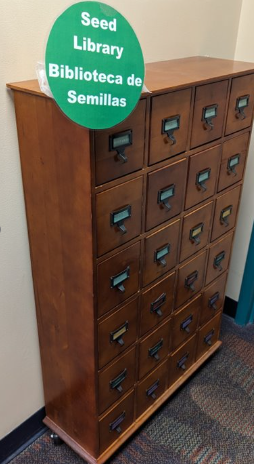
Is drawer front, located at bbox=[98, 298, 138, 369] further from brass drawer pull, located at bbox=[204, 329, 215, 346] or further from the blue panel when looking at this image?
the blue panel

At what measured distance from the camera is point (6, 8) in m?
1.08

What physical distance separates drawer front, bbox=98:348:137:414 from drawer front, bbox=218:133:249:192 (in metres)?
0.73

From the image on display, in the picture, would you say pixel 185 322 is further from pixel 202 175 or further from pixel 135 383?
pixel 202 175

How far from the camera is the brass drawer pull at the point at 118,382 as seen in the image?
1454 mm

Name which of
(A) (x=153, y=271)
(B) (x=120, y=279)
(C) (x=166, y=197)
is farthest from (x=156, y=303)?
(C) (x=166, y=197)

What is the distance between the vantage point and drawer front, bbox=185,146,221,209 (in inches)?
56.0

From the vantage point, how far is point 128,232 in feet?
4.09

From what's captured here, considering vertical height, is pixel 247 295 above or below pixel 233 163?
below

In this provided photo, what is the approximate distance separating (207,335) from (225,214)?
64 cm

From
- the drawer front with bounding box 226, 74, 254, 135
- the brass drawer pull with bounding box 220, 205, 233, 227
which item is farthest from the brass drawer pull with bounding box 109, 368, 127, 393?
the drawer front with bounding box 226, 74, 254, 135

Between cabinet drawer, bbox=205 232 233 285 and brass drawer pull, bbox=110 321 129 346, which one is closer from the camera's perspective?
brass drawer pull, bbox=110 321 129 346

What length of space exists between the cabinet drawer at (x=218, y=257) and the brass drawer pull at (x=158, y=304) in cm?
32

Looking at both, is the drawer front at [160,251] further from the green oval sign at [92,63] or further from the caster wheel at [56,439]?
the caster wheel at [56,439]

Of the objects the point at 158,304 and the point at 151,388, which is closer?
the point at 158,304
